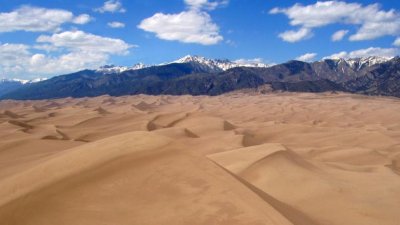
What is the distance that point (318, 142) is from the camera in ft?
96.6

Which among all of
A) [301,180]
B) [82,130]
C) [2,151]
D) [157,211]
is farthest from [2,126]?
[157,211]

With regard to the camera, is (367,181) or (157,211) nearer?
(157,211)

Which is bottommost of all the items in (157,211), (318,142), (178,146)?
(318,142)

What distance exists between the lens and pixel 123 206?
7.95 metres

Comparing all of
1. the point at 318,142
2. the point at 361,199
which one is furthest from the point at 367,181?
the point at 318,142

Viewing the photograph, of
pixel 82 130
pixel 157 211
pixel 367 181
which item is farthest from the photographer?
pixel 82 130

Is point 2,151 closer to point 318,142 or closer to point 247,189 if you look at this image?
point 247,189

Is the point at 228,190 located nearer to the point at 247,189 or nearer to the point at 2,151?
the point at 247,189

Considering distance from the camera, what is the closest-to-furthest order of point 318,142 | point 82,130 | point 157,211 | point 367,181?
1. point 157,211
2. point 367,181
3. point 318,142
4. point 82,130

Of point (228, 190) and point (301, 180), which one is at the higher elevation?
point (228, 190)

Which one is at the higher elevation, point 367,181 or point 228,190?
point 228,190

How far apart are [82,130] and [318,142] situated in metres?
17.8

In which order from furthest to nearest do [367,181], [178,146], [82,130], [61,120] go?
[61,120]
[82,130]
[367,181]
[178,146]

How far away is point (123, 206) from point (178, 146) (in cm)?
244
